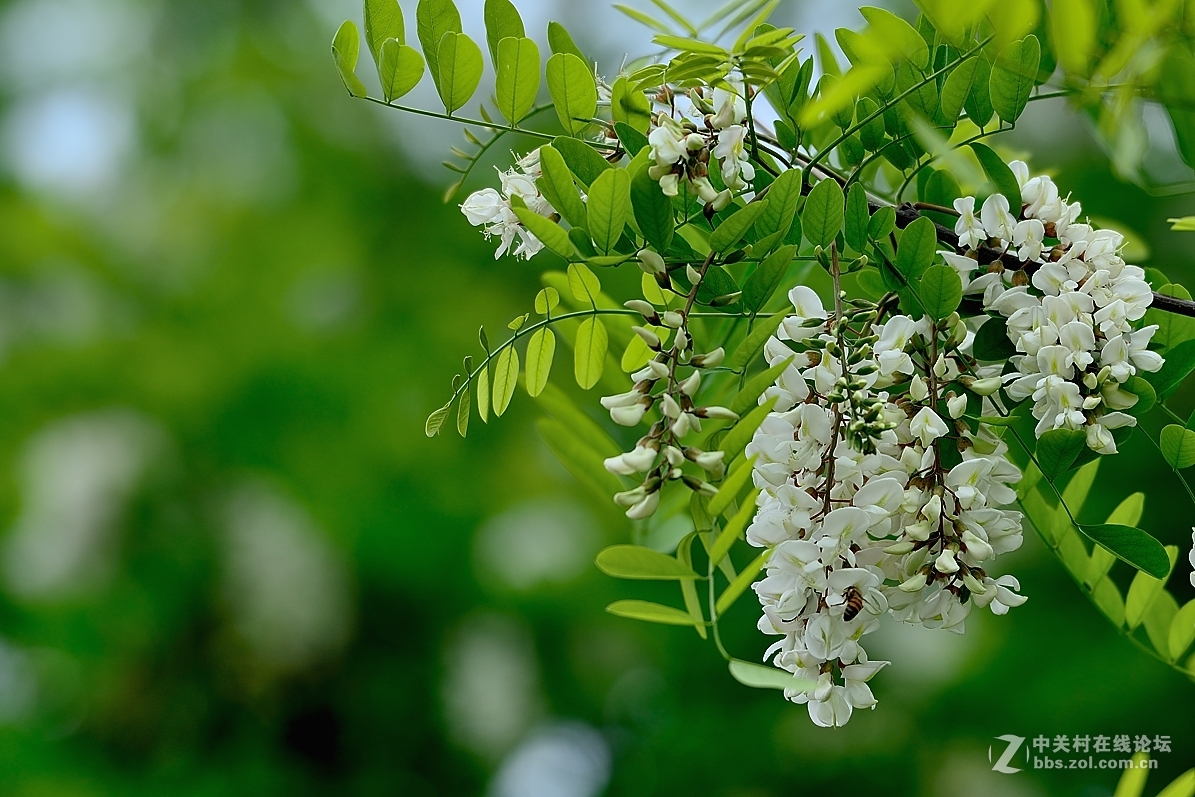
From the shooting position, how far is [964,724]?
1068 millimetres

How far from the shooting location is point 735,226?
0.21 metres

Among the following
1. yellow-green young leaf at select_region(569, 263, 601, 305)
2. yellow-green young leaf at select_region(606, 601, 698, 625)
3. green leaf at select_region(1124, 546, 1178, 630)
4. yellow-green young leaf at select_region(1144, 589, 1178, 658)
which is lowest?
yellow-green young leaf at select_region(1144, 589, 1178, 658)

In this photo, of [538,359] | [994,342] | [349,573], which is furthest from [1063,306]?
[349,573]

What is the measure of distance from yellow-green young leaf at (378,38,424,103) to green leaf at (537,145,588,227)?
2.0 inches

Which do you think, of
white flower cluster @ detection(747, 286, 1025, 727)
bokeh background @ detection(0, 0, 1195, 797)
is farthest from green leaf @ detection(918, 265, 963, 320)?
bokeh background @ detection(0, 0, 1195, 797)

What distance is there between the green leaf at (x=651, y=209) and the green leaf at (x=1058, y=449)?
3.6 inches

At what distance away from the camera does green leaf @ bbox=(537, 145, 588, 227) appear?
212mm

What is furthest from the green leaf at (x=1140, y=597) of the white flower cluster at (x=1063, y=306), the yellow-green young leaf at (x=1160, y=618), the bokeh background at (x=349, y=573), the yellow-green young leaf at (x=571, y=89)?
the bokeh background at (x=349, y=573)

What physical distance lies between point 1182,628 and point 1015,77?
176mm

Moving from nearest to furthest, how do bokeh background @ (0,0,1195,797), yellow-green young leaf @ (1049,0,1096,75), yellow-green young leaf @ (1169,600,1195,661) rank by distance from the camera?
1. yellow-green young leaf @ (1049,0,1096,75)
2. yellow-green young leaf @ (1169,600,1195,661)
3. bokeh background @ (0,0,1195,797)

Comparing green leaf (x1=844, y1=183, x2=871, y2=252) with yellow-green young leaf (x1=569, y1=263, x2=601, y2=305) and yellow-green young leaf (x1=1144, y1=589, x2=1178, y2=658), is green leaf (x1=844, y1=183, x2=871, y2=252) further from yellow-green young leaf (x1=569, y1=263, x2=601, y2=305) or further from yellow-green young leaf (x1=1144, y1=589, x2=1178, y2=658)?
yellow-green young leaf (x1=1144, y1=589, x2=1178, y2=658)

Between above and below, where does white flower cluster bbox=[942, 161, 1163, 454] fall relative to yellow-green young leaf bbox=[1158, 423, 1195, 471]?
above

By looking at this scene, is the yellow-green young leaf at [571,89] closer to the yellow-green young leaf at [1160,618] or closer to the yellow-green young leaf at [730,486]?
the yellow-green young leaf at [730,486]

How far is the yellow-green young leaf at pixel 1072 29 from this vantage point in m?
0.18
